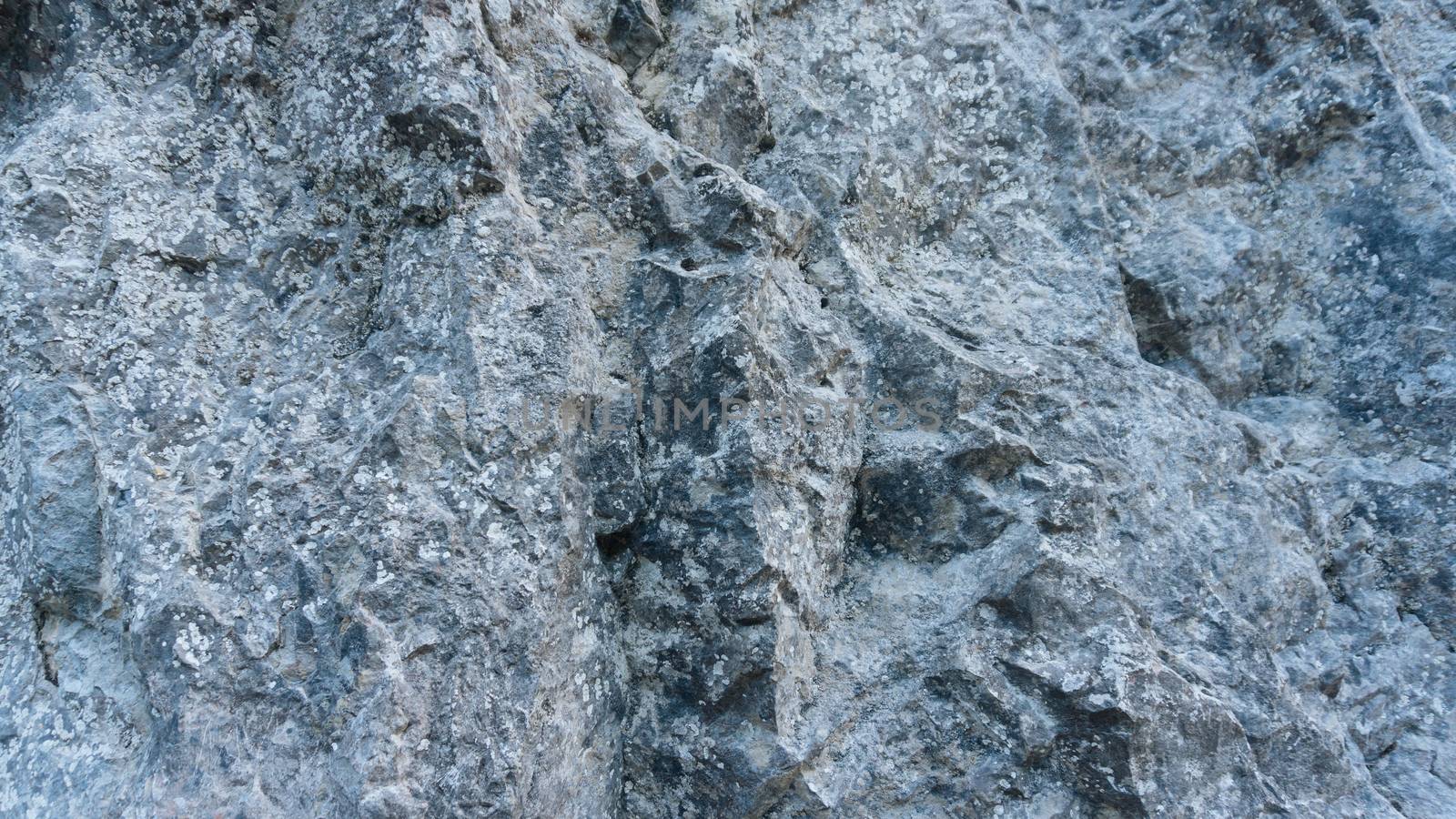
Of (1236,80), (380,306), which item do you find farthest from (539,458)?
(1236,80)

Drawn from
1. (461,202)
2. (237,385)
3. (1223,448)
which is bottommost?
(237,385)

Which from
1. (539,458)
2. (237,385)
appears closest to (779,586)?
(539,458)

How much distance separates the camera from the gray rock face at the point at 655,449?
1.80 metres

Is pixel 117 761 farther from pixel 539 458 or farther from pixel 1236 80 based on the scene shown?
pixel 1236 80

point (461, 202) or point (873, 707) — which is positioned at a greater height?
point (461, 202)

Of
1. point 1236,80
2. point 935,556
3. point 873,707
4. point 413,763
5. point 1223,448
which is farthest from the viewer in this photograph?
point 1236,80

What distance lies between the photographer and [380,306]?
205 cm

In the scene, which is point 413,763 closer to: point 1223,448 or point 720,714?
point 720,714

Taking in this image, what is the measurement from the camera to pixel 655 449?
2.16m

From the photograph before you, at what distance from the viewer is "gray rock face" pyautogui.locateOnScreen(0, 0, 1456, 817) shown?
1801 millimetres

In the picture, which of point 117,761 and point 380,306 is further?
point 380,306

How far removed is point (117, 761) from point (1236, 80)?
13.0 ft

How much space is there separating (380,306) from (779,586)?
3.92 feet

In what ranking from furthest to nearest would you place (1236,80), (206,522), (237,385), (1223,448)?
(1236,80) < (1223,448) < (237,385) < (206,522)
